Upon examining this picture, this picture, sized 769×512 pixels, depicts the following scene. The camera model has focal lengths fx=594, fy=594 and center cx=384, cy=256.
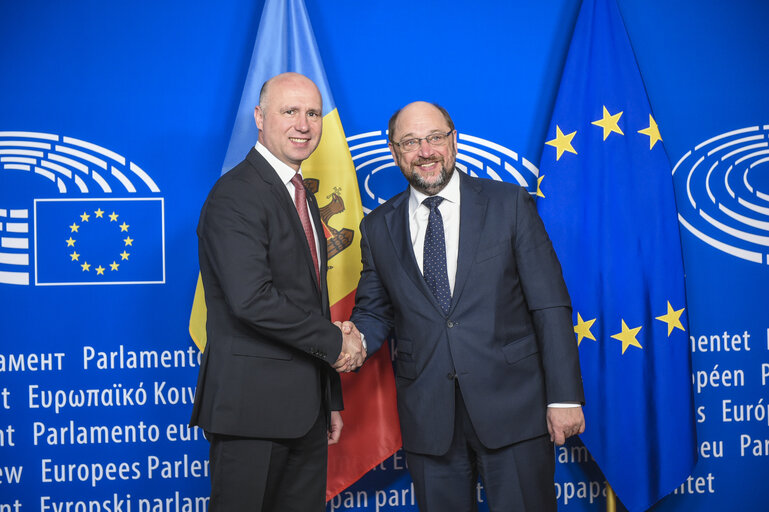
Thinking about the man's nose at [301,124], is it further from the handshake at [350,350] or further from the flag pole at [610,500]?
the flag pole at [610,500]

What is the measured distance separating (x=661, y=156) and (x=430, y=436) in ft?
5.08

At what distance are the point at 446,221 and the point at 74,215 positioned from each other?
1.71 meters

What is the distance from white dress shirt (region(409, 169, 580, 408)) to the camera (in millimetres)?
2076

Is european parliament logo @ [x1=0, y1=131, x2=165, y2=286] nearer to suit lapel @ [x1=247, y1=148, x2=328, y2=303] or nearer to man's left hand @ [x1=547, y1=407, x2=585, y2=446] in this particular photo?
suit lapel @ [x1=247, y1=148, x2=328, y2=303]

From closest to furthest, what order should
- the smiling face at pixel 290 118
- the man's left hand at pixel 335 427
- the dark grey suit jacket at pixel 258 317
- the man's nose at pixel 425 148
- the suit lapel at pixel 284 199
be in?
1. the dark grey suit jacket at pixel 258 317
2. the suit lapel at pixel 284 199
3. the smiling face at pixel 290 118
4. the man's nose at pixel 425 148
5. the man's left hand at pixel 335 427

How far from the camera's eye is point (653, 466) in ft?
8.24

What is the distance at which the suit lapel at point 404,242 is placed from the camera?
2.03 metres

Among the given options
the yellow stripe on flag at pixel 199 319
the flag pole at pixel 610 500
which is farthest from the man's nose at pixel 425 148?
the flag pole at pixel 610 500

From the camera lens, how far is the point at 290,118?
6.65 feet

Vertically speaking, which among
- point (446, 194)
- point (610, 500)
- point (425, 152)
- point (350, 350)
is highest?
point (425, 152)

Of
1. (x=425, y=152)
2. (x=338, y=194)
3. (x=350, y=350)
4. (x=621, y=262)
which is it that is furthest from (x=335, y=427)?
(x=621, y=262)

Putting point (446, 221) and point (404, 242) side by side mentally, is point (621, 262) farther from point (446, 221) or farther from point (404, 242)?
point (404, 242)

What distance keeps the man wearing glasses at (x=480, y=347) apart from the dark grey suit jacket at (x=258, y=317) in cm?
33

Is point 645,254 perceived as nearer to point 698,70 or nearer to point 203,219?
point 698,70
